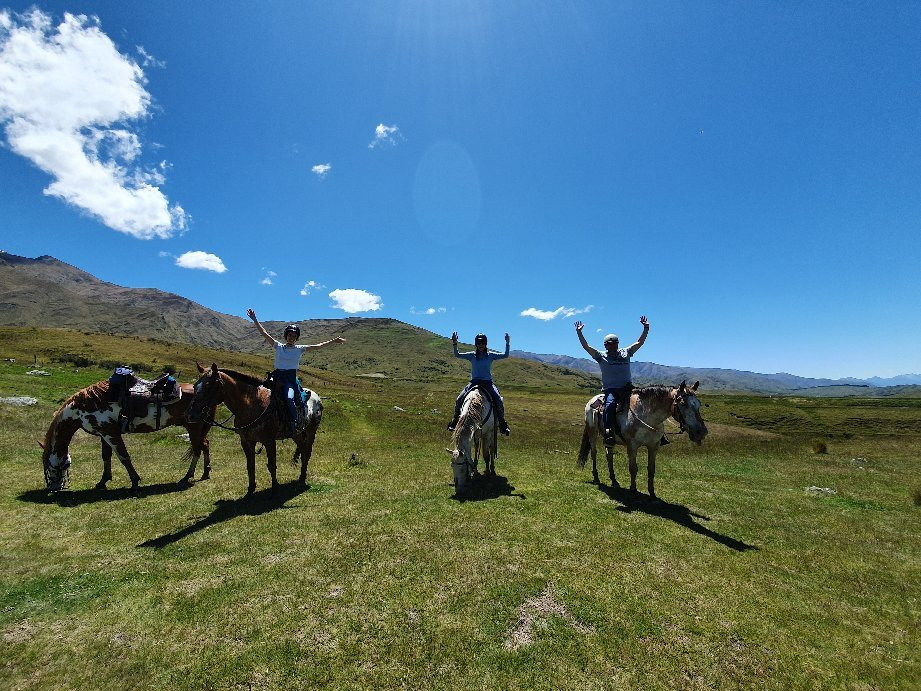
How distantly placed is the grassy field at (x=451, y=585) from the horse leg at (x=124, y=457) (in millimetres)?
544

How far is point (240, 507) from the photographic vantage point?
11094mm

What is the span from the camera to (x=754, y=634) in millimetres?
5660

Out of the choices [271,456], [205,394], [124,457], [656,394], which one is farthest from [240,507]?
[656,394]

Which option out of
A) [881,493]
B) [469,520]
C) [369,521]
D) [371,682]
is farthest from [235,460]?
[881,493]

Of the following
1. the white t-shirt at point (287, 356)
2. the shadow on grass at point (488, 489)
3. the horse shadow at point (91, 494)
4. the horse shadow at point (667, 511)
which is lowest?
the horse shadow at point (91, 494)

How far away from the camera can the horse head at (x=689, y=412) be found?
10.7 metres

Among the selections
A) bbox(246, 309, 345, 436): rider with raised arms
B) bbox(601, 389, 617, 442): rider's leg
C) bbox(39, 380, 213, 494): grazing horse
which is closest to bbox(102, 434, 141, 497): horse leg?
bbox(39, 380, 213, 494): grazing horse

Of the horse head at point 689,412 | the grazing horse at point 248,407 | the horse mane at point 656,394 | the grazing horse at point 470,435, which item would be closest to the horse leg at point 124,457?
the grazing horse at point 248,407

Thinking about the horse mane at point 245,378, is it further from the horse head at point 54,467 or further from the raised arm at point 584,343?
the raised arm at point 584,343

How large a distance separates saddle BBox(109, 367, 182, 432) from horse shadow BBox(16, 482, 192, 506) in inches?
77.3

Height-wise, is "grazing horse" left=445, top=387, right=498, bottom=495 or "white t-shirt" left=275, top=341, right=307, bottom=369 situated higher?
"white t-shirt" left=275, top=341, right=307, bottom=369

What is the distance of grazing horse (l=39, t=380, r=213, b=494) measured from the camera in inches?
464

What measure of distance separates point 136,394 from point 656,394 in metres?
17.0

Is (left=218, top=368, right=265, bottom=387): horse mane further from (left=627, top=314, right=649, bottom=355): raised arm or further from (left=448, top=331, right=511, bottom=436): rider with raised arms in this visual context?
(left=627, top=314, right=649, bottom=355): raised arm
